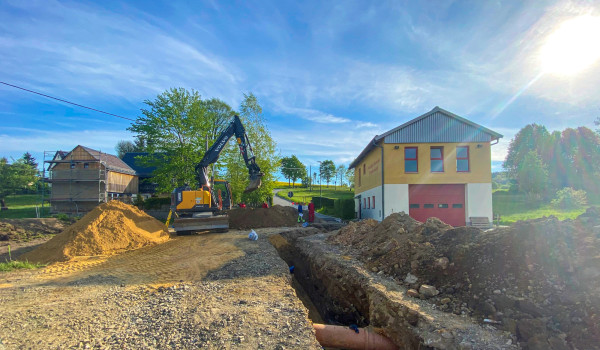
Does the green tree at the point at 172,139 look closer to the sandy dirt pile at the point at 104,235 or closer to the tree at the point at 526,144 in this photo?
the sandy dirt pile at the point at 104,235

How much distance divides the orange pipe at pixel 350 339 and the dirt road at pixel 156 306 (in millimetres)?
493

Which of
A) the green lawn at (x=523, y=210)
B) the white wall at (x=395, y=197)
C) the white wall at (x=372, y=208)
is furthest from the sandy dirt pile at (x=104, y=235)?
the green lawn at (x=523, y=210)

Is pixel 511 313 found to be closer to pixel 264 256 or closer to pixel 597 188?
pixel 264 256

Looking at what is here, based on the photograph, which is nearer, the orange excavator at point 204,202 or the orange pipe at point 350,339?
the orange pipe at point 350,339

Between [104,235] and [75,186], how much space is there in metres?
19.6

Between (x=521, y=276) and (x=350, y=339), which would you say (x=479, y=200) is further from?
(x=350, y=339)

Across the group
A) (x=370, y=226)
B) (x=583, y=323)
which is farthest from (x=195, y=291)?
(x=370, y=226)

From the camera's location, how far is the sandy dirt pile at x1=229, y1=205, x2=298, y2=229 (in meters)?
18.9

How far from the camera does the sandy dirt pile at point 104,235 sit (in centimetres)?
1036

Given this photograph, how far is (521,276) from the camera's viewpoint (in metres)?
5.14

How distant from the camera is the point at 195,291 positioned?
6398 mm

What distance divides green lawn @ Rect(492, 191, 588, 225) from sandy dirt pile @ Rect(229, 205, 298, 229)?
12764 mm

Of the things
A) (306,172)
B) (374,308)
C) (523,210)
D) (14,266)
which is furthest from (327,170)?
(374,308)

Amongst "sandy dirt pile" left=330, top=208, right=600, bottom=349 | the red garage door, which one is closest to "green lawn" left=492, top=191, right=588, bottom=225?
the red garage door
